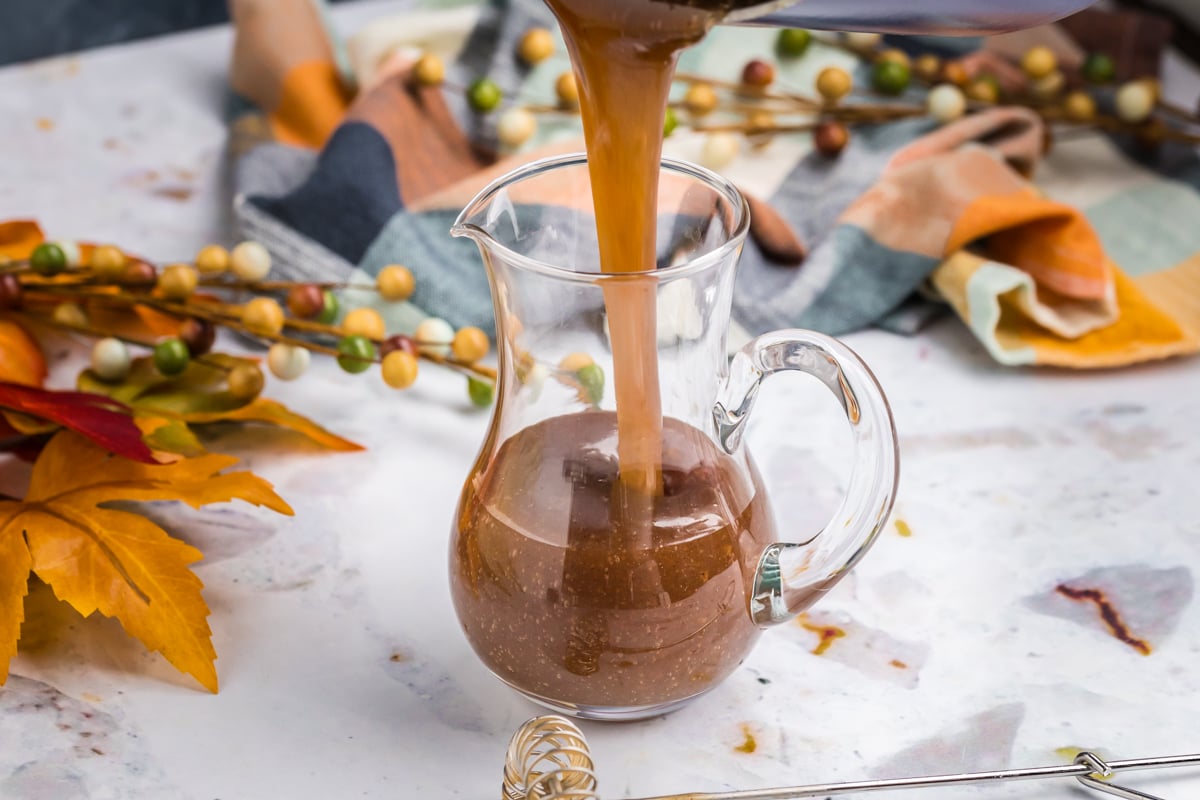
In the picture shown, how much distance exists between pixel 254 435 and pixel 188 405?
44 mm

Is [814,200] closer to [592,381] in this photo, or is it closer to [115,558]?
[592,381]

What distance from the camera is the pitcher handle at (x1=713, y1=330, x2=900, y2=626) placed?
1.71 feet

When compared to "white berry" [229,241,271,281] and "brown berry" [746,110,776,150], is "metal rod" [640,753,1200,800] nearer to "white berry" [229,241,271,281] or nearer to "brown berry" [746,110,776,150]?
"white berry" [229,241,271,281]

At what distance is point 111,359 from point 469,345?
8.8 inches

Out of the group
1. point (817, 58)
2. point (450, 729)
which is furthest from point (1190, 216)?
point (450, 729)

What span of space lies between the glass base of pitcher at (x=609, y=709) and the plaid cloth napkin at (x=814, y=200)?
0.37 meters

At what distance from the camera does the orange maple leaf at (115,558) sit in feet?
1.89

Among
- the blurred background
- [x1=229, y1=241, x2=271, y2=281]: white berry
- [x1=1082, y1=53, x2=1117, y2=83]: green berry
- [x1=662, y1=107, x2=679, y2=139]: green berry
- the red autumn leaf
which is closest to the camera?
the red autumn leaf

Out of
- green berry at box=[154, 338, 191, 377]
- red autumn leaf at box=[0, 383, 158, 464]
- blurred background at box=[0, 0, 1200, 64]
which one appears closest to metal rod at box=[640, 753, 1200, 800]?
red autumn leaf at box=[0, 383, 158, 464]

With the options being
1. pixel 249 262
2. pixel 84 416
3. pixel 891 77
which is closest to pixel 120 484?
pixel 84 416

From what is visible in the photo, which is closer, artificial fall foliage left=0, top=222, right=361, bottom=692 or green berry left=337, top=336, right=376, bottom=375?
artificial fall foliage left=0, top=222, right=361, bottom=692

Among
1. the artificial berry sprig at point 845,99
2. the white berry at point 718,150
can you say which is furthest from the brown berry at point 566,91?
the white berry at point 718,150

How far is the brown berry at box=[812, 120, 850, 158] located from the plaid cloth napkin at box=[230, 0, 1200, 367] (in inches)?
0.4

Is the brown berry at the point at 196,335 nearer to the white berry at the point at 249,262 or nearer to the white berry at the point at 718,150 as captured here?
the white berry at the point at 249,262
